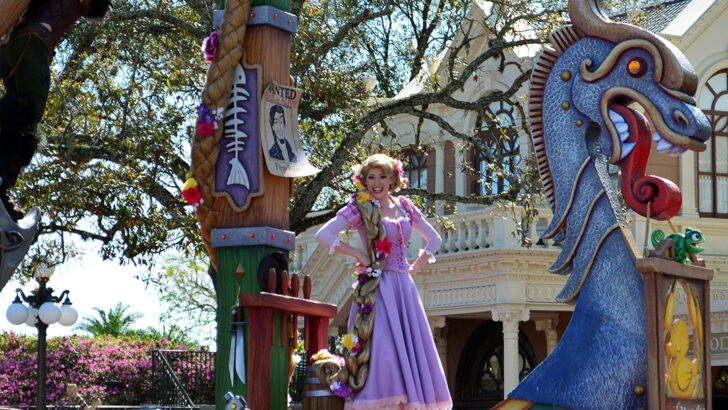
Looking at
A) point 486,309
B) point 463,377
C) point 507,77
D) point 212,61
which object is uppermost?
point 507,77

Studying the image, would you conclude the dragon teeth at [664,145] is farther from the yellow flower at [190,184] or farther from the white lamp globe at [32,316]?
the white lamp globe at [32,316]

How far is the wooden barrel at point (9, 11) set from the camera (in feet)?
13.5

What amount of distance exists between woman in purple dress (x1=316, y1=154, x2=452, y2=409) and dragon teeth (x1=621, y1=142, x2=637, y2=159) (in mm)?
1424

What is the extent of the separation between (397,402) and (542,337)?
14510 mm

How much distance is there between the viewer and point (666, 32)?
18625 mm

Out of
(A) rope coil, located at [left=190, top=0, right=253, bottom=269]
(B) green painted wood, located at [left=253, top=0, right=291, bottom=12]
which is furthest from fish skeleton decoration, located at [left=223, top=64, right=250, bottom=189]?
(B) green painted wood, located at [left=253, top=0, right=291, bottom=12]

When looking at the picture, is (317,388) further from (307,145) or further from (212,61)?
(307,145)

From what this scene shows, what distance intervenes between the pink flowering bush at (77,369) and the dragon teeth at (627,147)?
12.6 m

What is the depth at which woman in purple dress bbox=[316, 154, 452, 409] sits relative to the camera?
19.2ft

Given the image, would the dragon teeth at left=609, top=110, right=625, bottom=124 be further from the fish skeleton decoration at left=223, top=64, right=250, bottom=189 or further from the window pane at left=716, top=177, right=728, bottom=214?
the window pane at left=716, top=177, right=728, bottom=214

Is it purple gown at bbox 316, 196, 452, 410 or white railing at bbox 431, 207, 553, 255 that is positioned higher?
white railing at bbox 431, 207, 553, 255

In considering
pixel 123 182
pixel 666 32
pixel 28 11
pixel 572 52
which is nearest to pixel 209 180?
pixel 28 11

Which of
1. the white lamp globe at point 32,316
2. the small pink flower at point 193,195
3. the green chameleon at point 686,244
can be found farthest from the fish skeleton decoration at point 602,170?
the white lamp globe at point 32,316

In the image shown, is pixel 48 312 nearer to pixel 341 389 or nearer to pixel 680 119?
pixel 341 389
